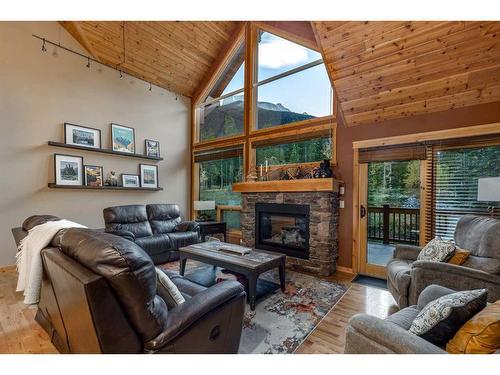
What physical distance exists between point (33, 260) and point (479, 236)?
3.67 m

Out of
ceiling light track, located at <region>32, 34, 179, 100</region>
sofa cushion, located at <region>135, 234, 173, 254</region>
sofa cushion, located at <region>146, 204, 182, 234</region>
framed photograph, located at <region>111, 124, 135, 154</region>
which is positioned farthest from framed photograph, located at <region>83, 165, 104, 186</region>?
ceiling light track, located at <region>32, 34, 179, 100</region>

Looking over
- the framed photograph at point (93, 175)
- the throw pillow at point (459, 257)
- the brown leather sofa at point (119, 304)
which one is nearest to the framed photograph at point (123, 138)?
the framed photograph at point (93, 175)

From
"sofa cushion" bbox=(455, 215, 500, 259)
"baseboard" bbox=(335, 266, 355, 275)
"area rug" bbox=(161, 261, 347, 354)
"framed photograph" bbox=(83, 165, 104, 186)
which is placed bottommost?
"baseboard" bbox=(335, 266, 355, 275)

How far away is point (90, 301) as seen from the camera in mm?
990

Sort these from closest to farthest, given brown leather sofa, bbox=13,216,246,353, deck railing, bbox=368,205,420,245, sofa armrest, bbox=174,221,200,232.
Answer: brown leather sofa, bbox=13,216,246,353 < deck railing, bbox=368,205,420,245 < sofa armrest, bbox=174,221,200,232

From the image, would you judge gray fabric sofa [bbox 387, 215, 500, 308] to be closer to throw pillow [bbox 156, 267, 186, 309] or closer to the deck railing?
the deck railing

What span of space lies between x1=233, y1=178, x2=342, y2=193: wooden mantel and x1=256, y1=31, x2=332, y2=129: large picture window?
1239 millimetres

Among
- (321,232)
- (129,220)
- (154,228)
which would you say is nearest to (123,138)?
(129,220)

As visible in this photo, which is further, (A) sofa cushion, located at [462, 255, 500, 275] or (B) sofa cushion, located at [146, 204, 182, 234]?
(B) sofa cushion, located at [146, 204, 182, 234]

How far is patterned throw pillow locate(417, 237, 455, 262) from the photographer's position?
2350 mm

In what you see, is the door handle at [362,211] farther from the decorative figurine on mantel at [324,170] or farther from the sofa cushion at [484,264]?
the sofa cushion at [484,264]

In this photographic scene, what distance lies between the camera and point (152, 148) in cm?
555

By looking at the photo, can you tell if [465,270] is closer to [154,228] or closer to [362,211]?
[362,211]
